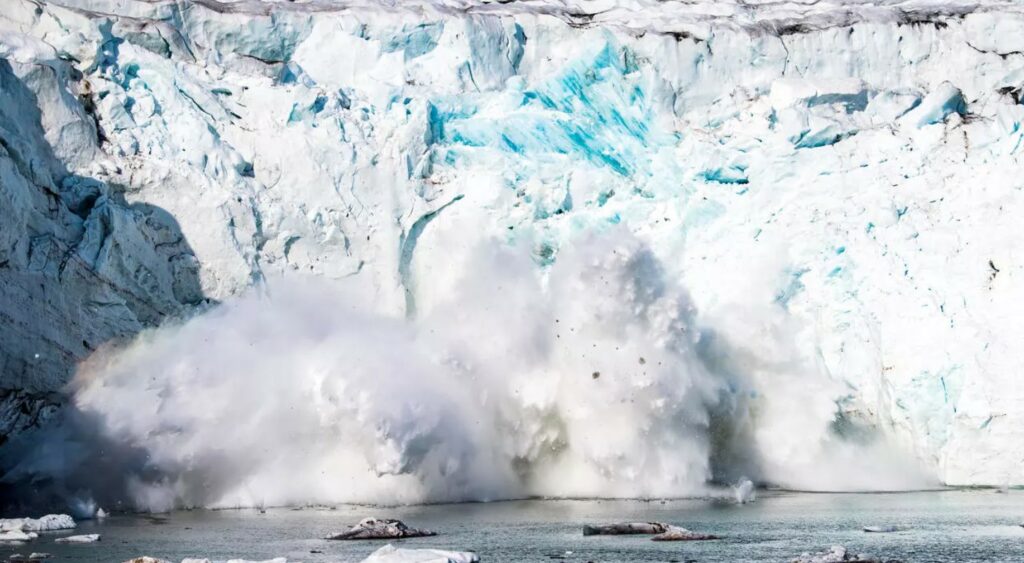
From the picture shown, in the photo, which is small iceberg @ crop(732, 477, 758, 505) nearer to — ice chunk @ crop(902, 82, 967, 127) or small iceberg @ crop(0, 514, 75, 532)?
ice chunk @ crop(902, 82, 967, 127)

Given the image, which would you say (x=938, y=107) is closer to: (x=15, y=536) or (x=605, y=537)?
(x=605, y=537)

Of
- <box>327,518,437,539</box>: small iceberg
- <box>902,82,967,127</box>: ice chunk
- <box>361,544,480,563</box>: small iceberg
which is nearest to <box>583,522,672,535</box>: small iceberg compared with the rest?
<box>327,518,437,539</box>: small iceberg

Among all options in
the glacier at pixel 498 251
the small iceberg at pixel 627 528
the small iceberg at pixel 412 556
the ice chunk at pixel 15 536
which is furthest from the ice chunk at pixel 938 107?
the ice chunk at pixel 15 536

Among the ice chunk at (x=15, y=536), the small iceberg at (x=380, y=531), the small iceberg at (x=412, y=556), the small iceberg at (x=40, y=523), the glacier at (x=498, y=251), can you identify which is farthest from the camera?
the glacier at (x=498, y=251)

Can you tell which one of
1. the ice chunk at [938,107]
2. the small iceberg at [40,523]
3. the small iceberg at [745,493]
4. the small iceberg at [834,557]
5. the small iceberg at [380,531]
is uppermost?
the ice chunk at [938,107]

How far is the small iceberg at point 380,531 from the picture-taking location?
22688 millimetres

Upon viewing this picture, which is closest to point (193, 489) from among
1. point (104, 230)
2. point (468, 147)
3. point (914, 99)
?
point (104, 230)

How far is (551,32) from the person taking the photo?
36.4 m

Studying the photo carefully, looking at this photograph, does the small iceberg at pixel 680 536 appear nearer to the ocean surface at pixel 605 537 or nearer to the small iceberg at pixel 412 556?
the ocean surface at pixel 605 537

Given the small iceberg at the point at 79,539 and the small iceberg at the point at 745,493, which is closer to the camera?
the small iceberg at the point at 79,539

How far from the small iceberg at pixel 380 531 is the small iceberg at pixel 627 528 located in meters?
2.42

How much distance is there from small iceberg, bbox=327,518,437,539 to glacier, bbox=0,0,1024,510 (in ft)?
15.6

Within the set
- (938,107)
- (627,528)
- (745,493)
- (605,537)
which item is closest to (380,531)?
(605,537)

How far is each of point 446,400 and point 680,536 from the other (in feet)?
25.4
